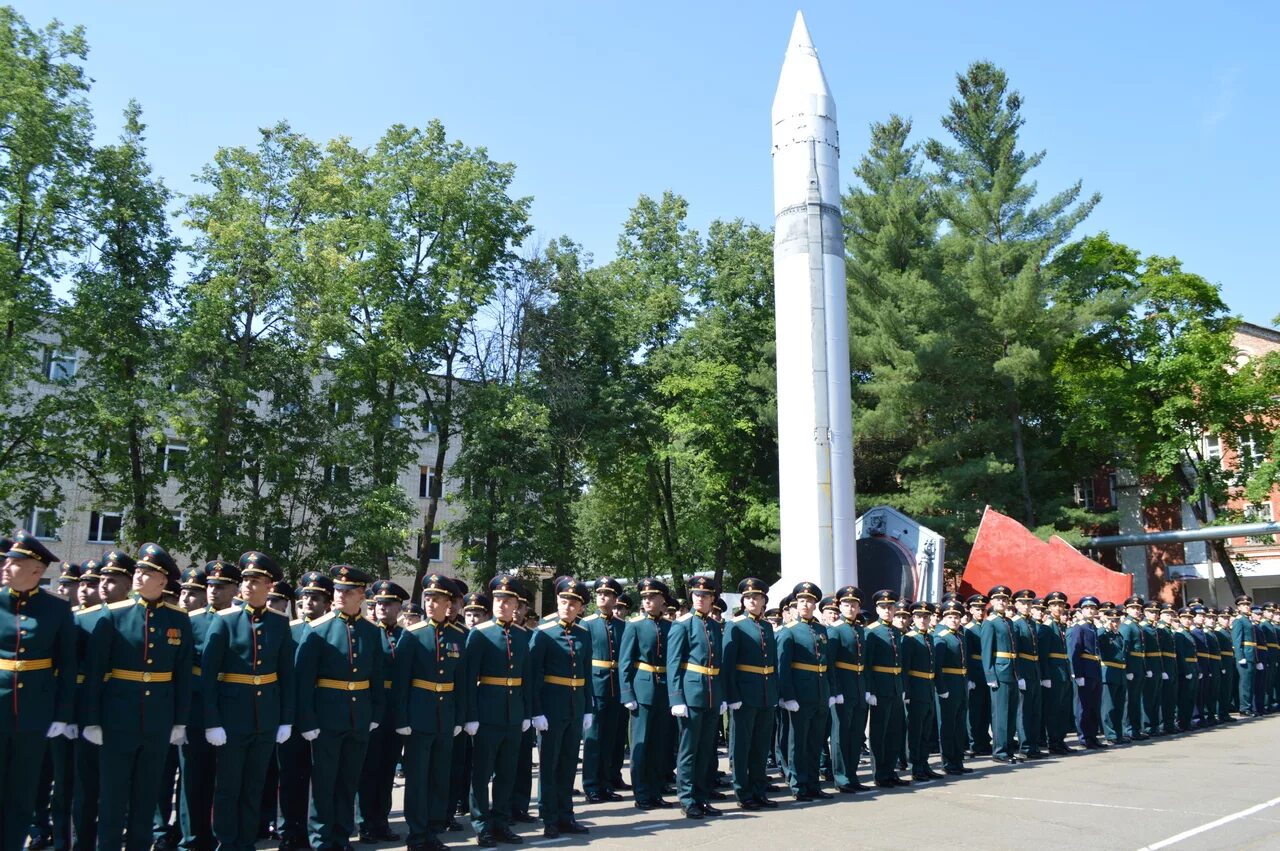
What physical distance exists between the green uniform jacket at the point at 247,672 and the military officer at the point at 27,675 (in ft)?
2.49

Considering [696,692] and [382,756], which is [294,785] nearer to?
[382,756]

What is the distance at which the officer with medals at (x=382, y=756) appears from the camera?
7.01 meters

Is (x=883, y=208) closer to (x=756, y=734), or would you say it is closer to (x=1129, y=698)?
(x=1129, y=698)

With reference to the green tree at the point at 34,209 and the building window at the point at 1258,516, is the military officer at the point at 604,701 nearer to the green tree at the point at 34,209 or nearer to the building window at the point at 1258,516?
the green tree at the point at 34,209

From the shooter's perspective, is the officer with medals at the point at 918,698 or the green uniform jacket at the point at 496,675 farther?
the officer with medals at the point at 918,698

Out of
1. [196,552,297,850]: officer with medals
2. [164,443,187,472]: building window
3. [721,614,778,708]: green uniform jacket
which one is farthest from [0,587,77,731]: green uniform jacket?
[164,443,187,472]: building window

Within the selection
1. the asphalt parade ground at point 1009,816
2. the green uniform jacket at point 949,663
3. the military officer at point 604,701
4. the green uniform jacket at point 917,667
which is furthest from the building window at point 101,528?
the green uniform jacket at point 917,667

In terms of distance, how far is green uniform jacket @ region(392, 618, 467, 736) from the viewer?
664 centimetres

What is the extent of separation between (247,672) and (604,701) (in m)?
3.71

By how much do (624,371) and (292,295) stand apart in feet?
31.7

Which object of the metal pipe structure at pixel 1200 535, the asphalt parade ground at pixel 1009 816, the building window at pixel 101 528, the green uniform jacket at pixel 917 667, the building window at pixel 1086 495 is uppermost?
the building window at pixel 1086 495

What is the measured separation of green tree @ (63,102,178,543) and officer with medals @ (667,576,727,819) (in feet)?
46.9

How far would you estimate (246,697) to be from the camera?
597 centimetres

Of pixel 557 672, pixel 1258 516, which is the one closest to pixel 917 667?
pixel 557 672
